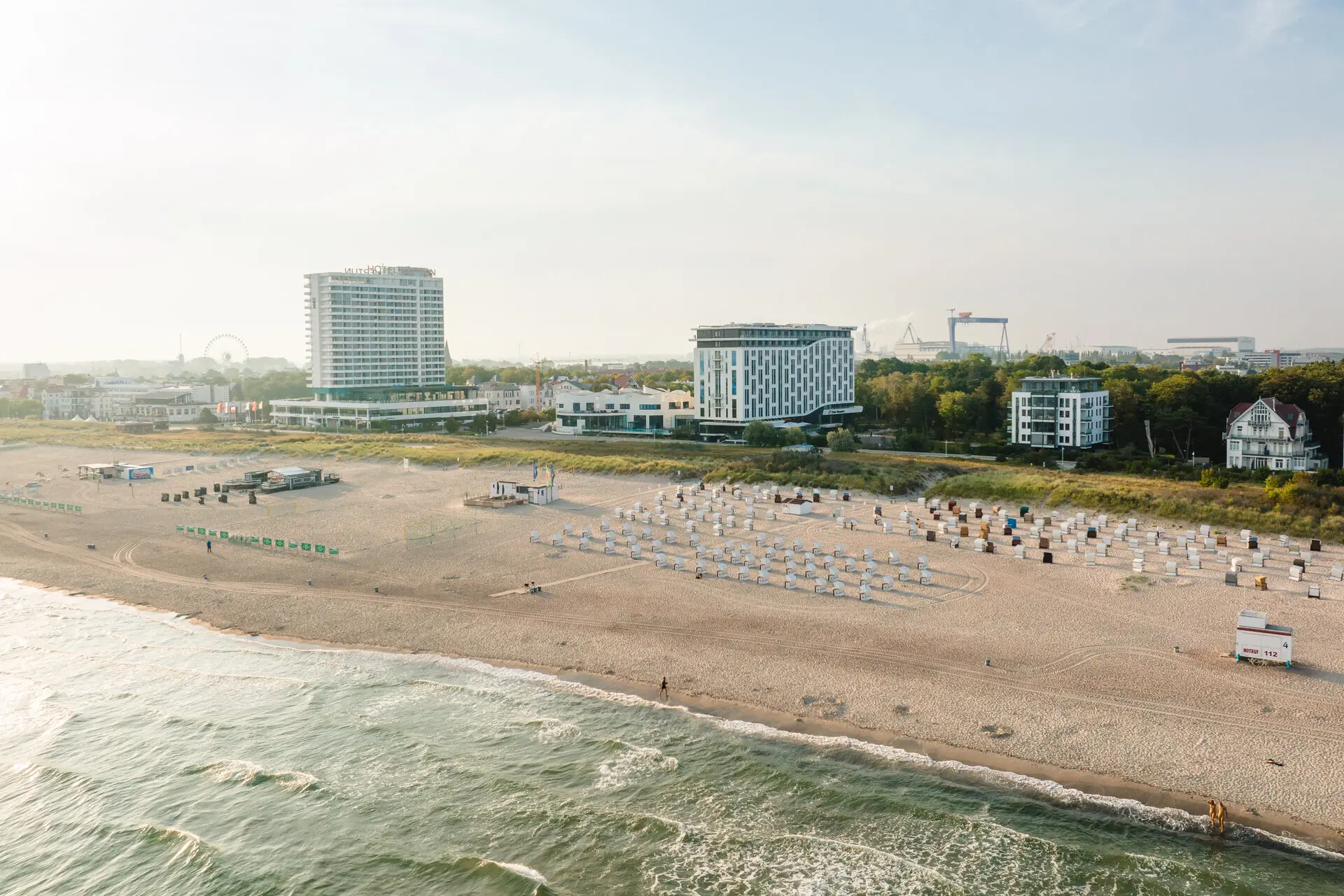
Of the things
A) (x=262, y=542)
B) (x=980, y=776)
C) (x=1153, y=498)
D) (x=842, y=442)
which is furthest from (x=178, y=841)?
(x=842, y=442)

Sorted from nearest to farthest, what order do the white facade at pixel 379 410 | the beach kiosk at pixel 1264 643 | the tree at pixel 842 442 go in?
the beach kiosk at pixel 1264 643 < the tree at pixel 842 442 < the white facade at pixel 379 410

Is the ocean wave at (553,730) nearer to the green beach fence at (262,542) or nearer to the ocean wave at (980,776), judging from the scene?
the ocean wave at (980,776)

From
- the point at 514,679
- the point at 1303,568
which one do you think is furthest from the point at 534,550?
the point at 1303,568

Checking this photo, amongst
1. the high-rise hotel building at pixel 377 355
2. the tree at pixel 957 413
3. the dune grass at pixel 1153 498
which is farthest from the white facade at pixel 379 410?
the dune grass at pixel 1153 498

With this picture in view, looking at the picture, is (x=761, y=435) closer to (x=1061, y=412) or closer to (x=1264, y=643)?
(x=1061, y=412)

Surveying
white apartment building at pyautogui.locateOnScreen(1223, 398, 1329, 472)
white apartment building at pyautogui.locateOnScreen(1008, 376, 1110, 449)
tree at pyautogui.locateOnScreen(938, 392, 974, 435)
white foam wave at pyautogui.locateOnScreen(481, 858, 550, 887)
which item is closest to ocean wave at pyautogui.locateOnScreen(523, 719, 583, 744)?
white foam wave at pyautogui.locateOnScreen(481, 858, 550, 887)

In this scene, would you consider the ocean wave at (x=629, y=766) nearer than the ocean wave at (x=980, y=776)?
No

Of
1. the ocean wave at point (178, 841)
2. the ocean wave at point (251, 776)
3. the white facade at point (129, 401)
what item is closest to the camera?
the ocean wave at point (178, 841)

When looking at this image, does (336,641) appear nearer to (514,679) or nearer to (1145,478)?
(514,679)
